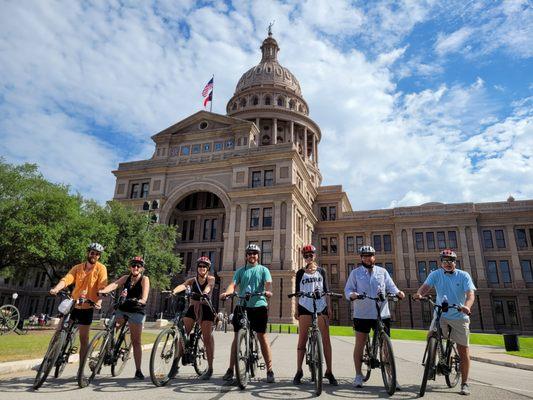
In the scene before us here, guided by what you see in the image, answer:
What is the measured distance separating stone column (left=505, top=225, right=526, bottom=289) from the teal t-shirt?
151 feet

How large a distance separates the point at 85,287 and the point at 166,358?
2.02m

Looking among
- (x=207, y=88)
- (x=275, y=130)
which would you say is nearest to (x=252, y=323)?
(x=207, y=88)

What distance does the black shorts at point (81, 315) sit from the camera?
6589 mm

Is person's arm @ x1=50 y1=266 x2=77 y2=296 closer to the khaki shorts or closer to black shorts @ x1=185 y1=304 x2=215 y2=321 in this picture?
black shorts @ x1=185 y1=304 x2=215 y2=321

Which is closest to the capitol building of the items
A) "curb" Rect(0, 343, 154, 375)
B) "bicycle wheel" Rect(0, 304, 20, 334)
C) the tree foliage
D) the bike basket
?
the tree foliage

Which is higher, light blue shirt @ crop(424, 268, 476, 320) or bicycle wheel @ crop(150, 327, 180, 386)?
light blue shirt @ crop(424, 268, 476, 320)

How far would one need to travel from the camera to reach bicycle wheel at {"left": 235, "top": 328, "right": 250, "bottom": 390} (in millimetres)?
6020

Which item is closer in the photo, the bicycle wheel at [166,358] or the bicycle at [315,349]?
the bicycle at [315,349]

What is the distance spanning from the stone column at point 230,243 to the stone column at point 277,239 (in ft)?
15.0

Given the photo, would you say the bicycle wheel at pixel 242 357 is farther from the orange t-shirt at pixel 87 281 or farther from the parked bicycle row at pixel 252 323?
the orange t-shirt at pixel 87 281

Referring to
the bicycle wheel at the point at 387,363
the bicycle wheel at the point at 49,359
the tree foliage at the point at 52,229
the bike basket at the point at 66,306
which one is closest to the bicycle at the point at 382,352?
the bicycle wheel at the point at 387,363

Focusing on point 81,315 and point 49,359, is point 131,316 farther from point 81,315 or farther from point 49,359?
point 49,359

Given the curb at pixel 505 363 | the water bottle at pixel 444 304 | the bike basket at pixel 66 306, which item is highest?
the water bottle at pixel 444 304

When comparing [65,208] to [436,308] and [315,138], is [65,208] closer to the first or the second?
[436,308]
